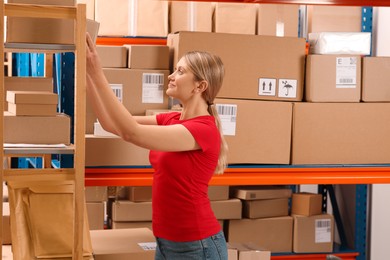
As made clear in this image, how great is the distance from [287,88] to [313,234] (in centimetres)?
165

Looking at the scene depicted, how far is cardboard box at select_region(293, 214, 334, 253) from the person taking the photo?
537 centimetres

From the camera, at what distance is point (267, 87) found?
413cm

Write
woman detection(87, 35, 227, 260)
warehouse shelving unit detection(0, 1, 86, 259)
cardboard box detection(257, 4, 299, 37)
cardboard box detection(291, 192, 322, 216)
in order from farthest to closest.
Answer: cardboard box detection(257, 4, 299, 37), cardboard box detection(291, 192, 322, 216), woman detection(87, 35, 227, 260), warehouse shelving unit detection(0, 1, 86, 259)

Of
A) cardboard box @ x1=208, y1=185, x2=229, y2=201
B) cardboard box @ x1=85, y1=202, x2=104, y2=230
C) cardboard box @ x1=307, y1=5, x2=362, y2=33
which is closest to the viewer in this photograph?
cardboard box @ x1=85, y1=202, x2=104, y2=230

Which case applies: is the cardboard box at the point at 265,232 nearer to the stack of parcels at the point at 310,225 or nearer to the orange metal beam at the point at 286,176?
the stack of parcels at the point at 310,225

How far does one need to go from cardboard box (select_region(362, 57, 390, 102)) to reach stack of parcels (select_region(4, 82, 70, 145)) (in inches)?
73.5

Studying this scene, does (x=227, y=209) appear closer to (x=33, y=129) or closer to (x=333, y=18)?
(x=333, y=18)

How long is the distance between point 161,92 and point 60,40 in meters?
1.16

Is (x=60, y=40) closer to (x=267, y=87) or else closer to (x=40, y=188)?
(x=40, y=188)

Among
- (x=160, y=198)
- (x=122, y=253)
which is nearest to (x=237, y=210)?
(x=122, y=253)

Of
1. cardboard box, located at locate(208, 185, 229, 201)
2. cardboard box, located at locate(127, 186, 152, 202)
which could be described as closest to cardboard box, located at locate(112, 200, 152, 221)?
cardboard box, located at locate(127, 186, 152, 202)

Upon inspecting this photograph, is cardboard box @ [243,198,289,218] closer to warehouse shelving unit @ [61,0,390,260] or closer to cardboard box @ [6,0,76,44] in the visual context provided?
warehouse shelving unit @ [61,0,390,260]

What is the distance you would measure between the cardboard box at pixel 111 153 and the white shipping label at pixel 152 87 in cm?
34

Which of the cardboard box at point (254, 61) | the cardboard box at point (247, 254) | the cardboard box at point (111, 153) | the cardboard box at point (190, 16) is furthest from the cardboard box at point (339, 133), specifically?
the cardboard box at point (190, 16)
